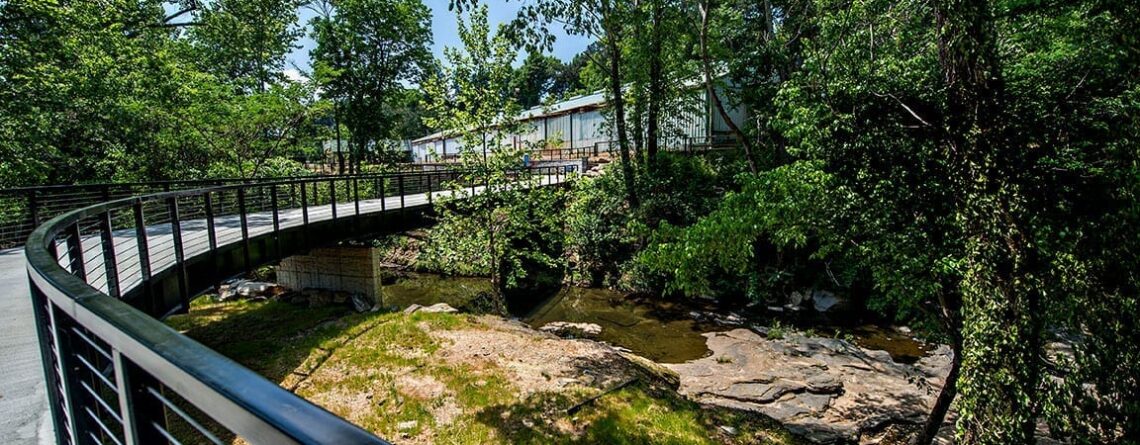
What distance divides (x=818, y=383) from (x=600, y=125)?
14842 mm

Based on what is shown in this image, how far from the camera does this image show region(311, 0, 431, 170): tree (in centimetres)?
2550

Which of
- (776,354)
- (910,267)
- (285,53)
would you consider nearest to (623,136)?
(776,354)

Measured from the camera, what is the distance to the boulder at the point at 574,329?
11817 millimetres

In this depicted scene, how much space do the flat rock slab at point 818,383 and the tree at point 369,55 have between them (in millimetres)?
22877

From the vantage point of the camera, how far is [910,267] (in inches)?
256

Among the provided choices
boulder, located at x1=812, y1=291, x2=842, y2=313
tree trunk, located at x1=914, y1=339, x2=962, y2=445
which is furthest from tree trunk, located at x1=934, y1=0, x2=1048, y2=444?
boulder, located at x1=812, y1=291, x2=842, y2=313

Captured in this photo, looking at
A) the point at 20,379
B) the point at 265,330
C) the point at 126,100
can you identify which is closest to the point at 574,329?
the point at 265,330

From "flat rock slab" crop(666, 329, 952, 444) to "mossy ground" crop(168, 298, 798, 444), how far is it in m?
1.04

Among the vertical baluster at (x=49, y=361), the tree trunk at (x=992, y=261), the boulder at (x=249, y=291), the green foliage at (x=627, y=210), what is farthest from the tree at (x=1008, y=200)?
the boulder at (x=249, y=291)

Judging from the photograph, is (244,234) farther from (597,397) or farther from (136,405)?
(136,405)

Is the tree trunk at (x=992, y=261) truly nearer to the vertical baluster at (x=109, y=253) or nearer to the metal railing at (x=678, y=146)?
the vertical baluster at (x=109, y=253)

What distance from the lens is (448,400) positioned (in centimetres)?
653

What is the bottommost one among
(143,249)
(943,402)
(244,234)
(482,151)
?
(943,402)

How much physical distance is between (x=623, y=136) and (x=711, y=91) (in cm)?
320
